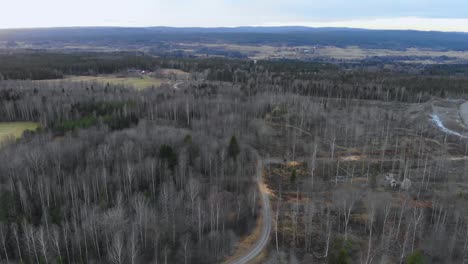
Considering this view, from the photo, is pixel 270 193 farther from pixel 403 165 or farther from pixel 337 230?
pixel 403 165

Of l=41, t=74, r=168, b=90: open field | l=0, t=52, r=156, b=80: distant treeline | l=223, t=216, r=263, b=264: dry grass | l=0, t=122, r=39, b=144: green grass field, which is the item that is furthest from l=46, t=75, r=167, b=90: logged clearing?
l=223, t=216, r=263, b=264: dry grass

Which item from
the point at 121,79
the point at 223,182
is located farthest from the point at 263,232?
the point at 121,79

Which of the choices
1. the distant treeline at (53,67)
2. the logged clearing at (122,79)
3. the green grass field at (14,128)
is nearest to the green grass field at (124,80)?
the logged clearing at (122,79)

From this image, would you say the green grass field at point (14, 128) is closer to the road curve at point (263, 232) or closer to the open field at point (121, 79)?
the open field at point (121, 79)

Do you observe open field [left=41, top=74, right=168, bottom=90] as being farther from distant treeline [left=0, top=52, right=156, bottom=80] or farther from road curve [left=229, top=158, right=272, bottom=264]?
road curve [left=229, top=158, right=272, bottom=264]

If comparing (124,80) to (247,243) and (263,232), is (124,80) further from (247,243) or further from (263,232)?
(247,243)
